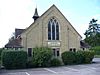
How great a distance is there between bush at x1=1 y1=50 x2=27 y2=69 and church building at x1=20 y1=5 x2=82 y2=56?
19.9 ft

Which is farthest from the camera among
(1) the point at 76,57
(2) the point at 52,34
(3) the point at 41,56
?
(2) the point at 52,34

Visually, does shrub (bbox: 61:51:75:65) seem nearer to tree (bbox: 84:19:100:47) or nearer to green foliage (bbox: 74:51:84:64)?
green foliage (bbox: 74:51:84:64)

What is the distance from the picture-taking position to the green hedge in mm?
33938

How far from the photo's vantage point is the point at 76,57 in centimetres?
3469

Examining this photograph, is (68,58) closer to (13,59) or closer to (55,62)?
(55,62)

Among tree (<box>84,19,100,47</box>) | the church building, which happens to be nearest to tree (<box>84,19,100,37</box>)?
tree (<box>84,19,100,47</box>)

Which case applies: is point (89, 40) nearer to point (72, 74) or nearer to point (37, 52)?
point (37, 52)

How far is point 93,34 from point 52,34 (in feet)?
175

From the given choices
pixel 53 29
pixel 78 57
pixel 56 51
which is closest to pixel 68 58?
pixel 78 57

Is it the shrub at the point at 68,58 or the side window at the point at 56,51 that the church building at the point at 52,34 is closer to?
the side window at the point at 56,51

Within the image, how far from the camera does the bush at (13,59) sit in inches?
1149

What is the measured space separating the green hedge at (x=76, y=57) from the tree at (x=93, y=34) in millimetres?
48748

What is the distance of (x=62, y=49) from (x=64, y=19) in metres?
5.57

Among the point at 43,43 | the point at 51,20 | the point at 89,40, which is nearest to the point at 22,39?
the point at 43,43
